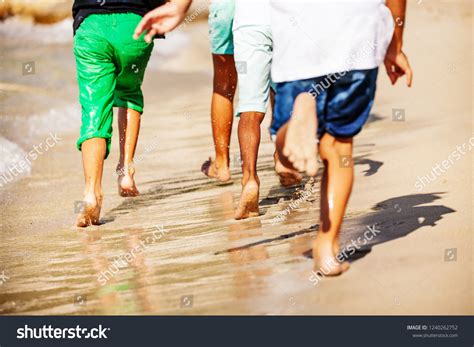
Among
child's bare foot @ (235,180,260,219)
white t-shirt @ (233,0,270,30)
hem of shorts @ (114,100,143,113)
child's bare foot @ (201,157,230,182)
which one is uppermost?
white t-shirt @ (233,0,270,30)

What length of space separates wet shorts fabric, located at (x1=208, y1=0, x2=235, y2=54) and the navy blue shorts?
1.69 m

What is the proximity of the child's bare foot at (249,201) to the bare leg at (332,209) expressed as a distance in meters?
1.22

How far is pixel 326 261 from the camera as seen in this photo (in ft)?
16.7

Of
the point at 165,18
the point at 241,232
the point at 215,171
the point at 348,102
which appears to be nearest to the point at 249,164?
the point at 241,232

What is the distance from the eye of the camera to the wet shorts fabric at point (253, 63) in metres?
6.40

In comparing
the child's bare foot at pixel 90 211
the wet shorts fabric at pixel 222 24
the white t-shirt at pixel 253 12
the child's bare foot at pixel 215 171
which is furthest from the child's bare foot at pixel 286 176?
the child's bare foot at pixel 90 211

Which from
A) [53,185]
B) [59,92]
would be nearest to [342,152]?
[53,185]

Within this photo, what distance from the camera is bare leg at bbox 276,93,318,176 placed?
4898 millimetres

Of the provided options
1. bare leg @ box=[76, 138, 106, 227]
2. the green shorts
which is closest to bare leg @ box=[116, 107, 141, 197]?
the green shorts

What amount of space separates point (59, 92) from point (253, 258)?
5.60 m

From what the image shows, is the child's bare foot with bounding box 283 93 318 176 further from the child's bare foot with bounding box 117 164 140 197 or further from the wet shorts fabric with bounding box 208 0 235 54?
the child's bare foot with bounding box 117 164 140 197

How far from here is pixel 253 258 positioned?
5.57m

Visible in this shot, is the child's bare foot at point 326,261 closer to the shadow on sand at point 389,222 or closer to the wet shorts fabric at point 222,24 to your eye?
the shadow on sand at point 389,222

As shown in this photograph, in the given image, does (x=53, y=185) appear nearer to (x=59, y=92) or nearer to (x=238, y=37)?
(x=238, y=37)
